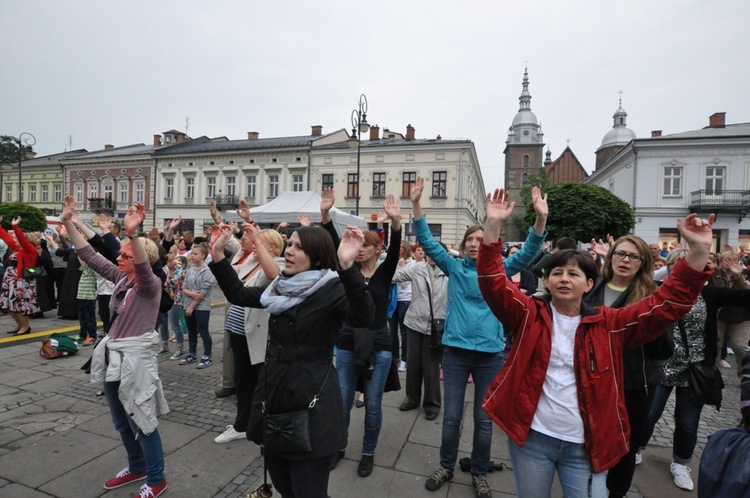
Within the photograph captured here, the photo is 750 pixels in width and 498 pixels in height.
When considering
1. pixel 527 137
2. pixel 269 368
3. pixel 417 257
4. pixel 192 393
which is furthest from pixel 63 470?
pixel 527 137

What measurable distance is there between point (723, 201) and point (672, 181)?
3.26 meters

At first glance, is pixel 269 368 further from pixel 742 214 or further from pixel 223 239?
pixel 742 214

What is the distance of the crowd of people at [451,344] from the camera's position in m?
2.00

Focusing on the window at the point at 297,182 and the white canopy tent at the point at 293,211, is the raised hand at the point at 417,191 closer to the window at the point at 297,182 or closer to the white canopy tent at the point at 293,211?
the white canopy tent at the point at 293,211

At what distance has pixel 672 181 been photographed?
96.5ft

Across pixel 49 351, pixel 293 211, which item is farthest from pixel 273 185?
pixel 49 351

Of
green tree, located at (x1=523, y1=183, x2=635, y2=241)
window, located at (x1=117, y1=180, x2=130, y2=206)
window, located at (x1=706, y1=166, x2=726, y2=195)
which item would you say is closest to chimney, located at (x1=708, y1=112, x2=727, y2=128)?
window, located at (x1=706, y1=166, x2=726, y2=195)

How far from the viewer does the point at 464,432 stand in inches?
167

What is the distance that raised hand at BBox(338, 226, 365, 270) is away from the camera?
202cm

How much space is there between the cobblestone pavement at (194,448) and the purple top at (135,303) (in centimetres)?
123

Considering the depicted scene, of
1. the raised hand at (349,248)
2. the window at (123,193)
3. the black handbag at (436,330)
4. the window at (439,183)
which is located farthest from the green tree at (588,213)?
the window at (123,193)

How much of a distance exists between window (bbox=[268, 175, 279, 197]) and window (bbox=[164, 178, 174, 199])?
34.7 feet

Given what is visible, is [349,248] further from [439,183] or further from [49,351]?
[439,183]

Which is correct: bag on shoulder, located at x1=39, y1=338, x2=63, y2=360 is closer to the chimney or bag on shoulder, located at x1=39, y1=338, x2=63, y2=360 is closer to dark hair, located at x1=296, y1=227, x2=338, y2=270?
dark hair, located at x1=296, y1=227, x2=338, y2=270
